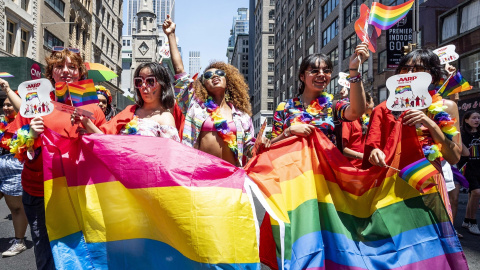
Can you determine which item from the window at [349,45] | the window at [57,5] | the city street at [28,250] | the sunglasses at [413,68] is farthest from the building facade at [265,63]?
the sunglasses at [413,68]

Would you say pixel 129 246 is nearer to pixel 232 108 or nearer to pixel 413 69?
pixel 232 108

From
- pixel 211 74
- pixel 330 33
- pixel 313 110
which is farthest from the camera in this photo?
pixel 330 33

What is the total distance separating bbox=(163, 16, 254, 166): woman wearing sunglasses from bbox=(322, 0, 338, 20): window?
3277 cm

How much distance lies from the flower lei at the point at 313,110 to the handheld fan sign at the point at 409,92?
3.05 feet

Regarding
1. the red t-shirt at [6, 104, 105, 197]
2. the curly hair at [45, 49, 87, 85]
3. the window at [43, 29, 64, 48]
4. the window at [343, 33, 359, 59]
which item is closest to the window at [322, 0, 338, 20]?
the window at [343, 33, 359, 59]

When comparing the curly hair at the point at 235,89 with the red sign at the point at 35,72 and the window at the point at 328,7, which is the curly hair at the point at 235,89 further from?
the window at the point at 328,7

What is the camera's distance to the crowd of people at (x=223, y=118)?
3094 millimetres

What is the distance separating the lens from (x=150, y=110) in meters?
3.56

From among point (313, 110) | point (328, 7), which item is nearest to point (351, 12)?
point (328, 7)

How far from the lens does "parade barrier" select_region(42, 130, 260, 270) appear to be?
2.67 metres

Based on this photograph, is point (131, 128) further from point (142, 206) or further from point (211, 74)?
point (211, 74)

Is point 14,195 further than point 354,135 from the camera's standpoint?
Yes

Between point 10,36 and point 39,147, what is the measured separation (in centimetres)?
2239

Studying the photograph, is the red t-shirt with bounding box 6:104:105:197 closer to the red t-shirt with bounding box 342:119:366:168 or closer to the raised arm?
the raised arm
